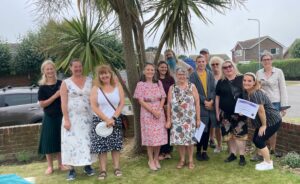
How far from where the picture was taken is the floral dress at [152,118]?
5852 mm

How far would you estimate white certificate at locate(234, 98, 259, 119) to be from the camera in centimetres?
548

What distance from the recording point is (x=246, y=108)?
18.2ft

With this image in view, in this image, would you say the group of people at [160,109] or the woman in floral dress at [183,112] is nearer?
the group of people at [160,109]

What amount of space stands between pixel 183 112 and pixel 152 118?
0.50m

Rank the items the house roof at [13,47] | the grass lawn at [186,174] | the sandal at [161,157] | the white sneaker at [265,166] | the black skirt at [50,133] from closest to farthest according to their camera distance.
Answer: the grass lawn at [186,174] → the white sneaker at [265,166] → the black skirt at [50,133] → the sandal at [161,157] → the house roof at [13,47]

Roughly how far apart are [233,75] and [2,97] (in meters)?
6.15

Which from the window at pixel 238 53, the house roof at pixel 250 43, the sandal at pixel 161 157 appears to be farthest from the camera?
the window at pixel 238 53

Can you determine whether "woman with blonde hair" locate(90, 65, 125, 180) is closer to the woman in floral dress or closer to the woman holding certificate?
the woman in floral dress

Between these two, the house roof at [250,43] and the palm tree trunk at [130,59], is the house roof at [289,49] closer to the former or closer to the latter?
the house roof at [250,43]

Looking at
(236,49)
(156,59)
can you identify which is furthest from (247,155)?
(236,49)

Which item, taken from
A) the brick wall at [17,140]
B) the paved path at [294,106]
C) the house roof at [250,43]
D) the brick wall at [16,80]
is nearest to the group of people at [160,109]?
the brick wall at [17,140]

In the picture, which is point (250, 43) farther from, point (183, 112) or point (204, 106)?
point (183, 112)

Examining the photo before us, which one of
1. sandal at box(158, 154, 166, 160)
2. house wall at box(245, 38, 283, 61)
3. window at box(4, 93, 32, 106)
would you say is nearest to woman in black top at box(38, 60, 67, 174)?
sandal at box(158, 154, 166, 160)

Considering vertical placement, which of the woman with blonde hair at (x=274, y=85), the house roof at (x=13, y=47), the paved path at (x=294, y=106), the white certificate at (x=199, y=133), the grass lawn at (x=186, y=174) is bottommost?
the paved path at (x=294, y=106)
